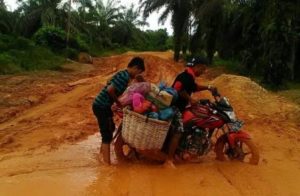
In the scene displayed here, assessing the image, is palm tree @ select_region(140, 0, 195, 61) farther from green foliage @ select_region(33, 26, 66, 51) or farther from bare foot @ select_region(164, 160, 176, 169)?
bare foot @ select_region(164, 160, 176, 169)

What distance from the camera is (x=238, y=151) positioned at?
763 cm

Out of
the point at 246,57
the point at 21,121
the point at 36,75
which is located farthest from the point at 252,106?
the point at 246,57

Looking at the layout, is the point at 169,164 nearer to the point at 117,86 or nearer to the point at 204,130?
the point at 204,130

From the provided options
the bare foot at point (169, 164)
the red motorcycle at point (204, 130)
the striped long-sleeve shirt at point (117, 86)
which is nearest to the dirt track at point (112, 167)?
the bare foot at point (169, 164)

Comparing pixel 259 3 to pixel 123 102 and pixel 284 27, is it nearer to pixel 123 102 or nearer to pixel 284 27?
pixel 284 27

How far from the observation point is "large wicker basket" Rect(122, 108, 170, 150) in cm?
684

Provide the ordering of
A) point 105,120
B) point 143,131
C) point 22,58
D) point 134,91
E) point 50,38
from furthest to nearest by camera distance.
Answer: point 50,38 < point 22,58 < point 105,120 < point 134,91 < point 143,131

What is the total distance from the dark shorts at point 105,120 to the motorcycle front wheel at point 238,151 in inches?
65.8

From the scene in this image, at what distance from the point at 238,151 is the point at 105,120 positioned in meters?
2.04

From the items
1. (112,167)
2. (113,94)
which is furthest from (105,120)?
(112,167)

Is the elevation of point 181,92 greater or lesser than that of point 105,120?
greater

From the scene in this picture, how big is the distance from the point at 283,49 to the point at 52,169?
1269 centimetres

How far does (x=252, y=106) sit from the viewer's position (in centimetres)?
1280

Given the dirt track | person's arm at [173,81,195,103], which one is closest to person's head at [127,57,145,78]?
person's arm at [173,81,195,103]
